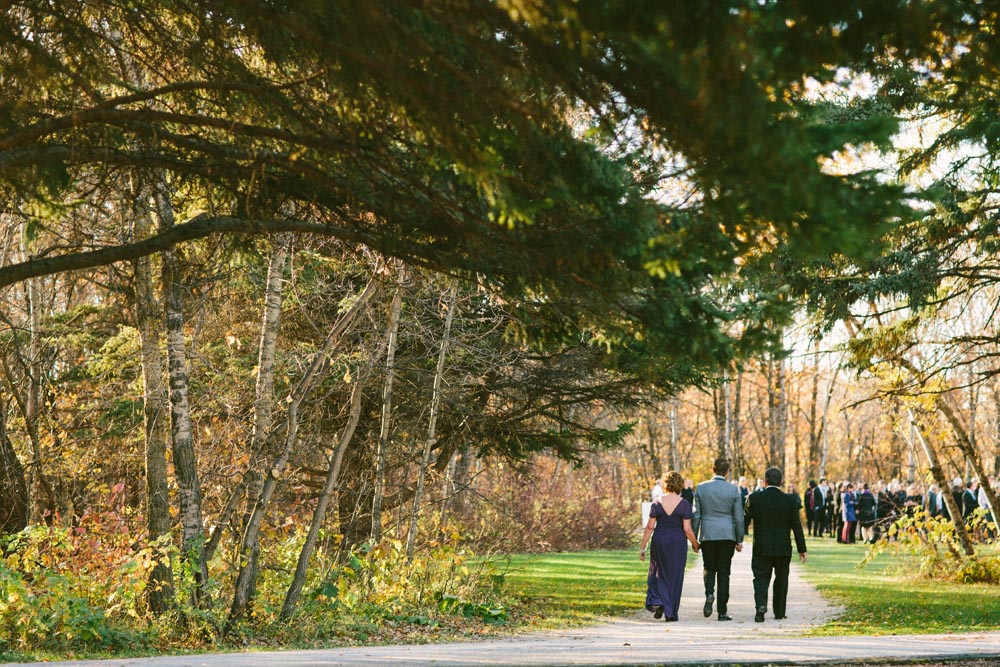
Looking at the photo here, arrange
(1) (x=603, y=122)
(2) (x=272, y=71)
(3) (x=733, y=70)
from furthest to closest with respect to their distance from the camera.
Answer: (2) (x=272, y=71) → (1) (x=603, y=122) → (3) (x=733, y=70)

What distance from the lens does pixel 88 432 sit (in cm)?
1661

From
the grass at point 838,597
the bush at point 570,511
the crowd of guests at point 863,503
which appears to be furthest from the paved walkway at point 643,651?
the crowd of guests at point 863,503

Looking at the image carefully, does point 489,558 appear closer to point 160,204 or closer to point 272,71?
point 160,204

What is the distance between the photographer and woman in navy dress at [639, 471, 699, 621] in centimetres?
1357

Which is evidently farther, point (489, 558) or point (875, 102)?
point (489, 558)

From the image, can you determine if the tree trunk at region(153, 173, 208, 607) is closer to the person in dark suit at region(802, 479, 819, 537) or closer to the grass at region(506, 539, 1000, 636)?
the grass at region(506, 539, 1000, 636)

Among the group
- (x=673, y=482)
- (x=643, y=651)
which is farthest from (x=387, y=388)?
(x=643, y=651)

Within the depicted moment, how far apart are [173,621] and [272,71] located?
6206 mm

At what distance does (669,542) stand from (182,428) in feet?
20.4

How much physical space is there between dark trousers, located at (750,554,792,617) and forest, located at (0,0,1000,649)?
7.85 ft

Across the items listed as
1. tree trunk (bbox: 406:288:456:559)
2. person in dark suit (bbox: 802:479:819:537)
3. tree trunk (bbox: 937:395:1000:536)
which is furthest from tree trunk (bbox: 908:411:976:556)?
person in dark suit (bbox: 802:479:819:537)

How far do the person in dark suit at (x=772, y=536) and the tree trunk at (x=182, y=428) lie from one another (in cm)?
656

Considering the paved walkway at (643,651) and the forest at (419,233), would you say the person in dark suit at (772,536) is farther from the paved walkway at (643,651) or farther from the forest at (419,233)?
the forest at (419,233)

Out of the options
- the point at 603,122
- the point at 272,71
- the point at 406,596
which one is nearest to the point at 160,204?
the point at 272,71
